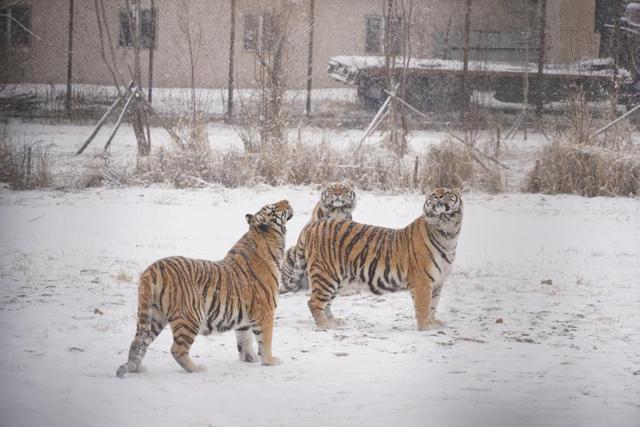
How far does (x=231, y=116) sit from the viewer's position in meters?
11.6

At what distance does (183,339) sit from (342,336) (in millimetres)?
1166

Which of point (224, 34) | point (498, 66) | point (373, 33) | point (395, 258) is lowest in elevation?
point (395, 258)

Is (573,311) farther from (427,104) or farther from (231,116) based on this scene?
(427,104)

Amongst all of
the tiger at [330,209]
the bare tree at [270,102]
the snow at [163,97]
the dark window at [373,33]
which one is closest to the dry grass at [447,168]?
the bare tree at [270,102]

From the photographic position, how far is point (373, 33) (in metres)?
17.5

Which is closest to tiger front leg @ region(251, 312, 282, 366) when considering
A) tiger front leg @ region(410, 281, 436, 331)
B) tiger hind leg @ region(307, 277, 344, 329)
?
tiger hind leg @ region(307, 277, 344, 329)

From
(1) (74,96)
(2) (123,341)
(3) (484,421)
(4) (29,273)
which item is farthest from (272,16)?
(3) (484,421)

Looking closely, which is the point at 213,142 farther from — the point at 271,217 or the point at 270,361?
the point at 270,361

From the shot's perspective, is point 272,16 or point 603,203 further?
point 272,16

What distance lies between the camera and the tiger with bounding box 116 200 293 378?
3857 millimetres

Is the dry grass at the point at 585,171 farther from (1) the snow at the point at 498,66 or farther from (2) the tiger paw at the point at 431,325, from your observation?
(2) the tiger paw at the point at 431,325

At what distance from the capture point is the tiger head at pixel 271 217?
438cm

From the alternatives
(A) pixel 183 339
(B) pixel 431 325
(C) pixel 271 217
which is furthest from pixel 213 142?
(A) pixel 183 339

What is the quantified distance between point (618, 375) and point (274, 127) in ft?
18.6
